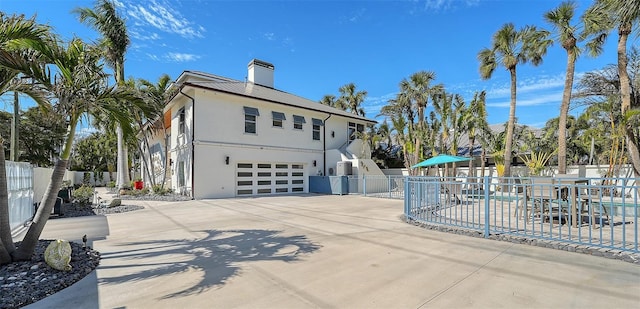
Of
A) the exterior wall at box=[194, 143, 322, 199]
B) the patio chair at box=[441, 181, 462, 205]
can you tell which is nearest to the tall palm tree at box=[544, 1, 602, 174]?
→ the patio chair at box=[441, 181, 462, 205]

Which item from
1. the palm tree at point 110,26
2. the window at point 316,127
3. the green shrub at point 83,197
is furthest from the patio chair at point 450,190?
the palm tree at point 110,26

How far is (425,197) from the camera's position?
8.18 metres

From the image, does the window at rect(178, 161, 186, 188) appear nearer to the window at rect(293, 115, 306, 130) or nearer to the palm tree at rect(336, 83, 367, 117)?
the window at rect(293, 115, 306, 130)

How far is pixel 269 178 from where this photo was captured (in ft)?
60.8

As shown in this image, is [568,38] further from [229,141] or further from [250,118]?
[229,141]

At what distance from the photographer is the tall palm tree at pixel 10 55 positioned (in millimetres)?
3924

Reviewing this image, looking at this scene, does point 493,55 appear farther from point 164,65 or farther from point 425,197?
point 164,65

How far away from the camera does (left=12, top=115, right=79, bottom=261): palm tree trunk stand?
14.5ft

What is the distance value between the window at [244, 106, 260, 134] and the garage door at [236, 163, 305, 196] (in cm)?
212

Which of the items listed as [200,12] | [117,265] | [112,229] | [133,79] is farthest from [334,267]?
[133,79]

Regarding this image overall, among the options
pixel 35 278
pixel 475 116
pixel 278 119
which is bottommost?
pixel 35 278

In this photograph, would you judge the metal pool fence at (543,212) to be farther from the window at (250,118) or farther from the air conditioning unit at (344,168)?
the window at (250,118)

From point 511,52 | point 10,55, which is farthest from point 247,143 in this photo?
point 511,52

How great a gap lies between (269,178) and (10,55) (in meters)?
14.8
